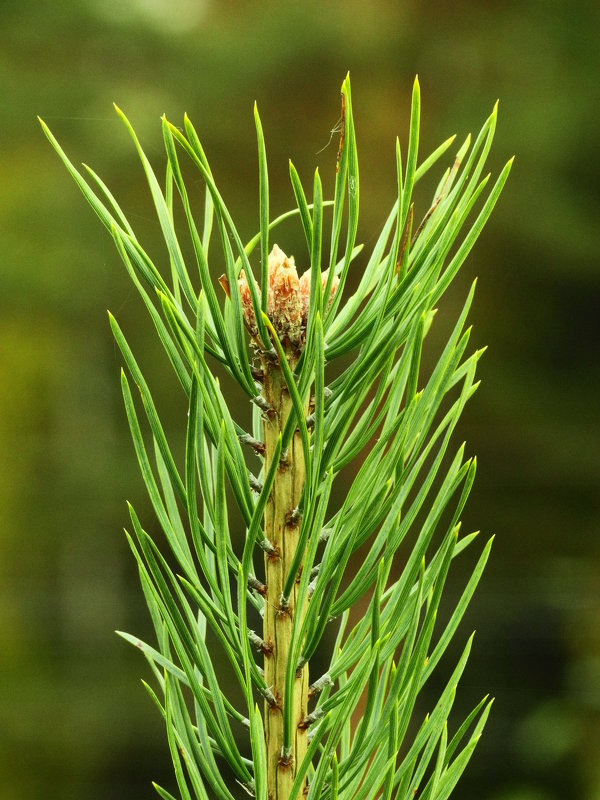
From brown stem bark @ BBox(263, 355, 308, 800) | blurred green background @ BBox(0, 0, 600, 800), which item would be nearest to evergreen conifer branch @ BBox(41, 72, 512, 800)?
brown stem bark @ BBox(263, 355, 308, 800)

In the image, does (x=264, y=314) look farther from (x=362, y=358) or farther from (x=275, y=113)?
(x=275, y=113)

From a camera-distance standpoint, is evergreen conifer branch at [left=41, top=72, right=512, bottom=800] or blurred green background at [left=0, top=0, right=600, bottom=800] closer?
evergreen conifer branch at [left=41, top=72, right=512, bottom=800]

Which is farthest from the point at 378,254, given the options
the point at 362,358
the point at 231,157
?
the point at 231,157

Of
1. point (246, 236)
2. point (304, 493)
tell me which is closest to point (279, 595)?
point (304, 493)

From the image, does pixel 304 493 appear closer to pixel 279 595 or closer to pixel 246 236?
pixel 279 595

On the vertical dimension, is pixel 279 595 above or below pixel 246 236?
below

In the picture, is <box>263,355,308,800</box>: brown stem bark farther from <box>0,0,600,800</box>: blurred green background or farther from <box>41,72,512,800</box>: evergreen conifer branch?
<box>0,0,600,800</box>: blurred green background

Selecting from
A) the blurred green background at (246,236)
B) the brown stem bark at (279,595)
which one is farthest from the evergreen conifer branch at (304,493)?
the blurred green background at (246,236)

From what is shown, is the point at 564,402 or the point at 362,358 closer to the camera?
the point at 362,358
